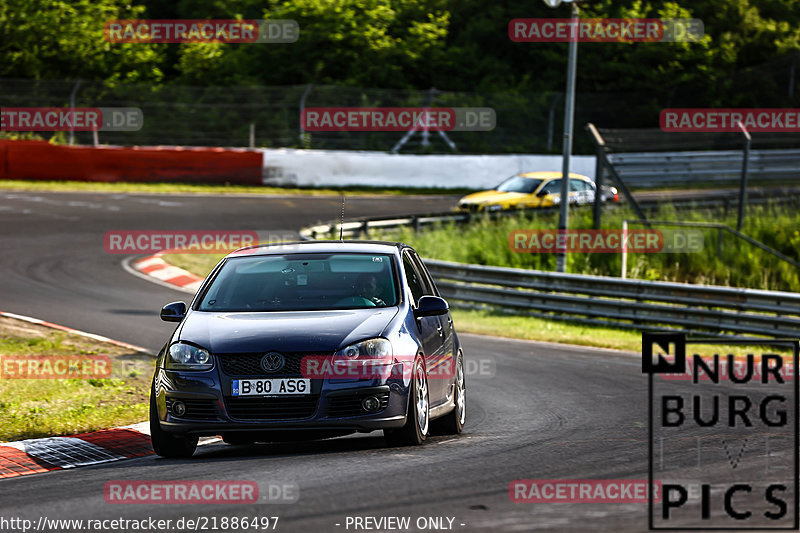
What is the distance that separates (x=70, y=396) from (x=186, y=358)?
2899 millimetres

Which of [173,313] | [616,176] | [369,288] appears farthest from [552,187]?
[173,313]

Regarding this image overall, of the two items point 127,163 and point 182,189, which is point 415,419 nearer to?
point 182,189

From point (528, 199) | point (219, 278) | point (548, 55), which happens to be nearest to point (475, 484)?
point (219, 278)

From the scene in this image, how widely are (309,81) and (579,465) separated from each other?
131 ft

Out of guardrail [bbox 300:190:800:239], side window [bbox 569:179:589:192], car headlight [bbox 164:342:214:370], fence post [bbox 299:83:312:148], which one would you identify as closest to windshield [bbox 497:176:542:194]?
side window [bbox 569:179:589:192]

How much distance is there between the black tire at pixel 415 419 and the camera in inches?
306

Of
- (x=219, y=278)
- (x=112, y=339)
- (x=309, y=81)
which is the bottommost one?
(x=112, y=339)

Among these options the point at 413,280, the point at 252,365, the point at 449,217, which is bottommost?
the point at 252,365

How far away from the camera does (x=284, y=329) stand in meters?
7.70

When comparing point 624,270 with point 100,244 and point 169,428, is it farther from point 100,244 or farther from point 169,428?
point 169,428

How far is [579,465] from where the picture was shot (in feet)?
23.0

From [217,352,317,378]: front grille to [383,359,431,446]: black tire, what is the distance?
0.79 metres

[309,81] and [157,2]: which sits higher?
[157,2]

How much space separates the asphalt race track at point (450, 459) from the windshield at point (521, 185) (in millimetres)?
12286
